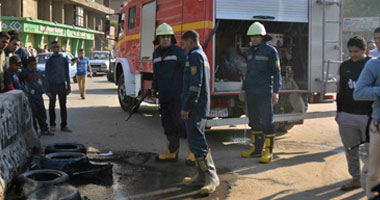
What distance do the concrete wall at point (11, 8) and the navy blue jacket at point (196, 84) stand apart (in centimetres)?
3262

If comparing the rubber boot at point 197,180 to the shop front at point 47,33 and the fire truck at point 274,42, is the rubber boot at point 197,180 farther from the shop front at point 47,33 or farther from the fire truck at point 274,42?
the shop front at point 47,33

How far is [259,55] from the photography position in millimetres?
6723

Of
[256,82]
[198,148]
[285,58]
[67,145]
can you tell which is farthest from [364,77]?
[285,58]

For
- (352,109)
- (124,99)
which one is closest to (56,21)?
(124,99)

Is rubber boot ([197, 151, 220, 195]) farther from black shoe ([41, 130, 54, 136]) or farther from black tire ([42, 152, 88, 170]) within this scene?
black shoe ([41, 130, 54, 136])

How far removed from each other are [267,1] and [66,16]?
4227cm

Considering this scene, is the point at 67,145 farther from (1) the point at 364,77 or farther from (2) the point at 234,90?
(1) the point at 364,77

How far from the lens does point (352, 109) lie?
5059 mm

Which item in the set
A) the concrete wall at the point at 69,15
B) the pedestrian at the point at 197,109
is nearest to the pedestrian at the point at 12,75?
the pedestrian at the point at 197,109

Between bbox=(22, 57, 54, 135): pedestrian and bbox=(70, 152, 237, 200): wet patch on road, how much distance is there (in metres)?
2.26

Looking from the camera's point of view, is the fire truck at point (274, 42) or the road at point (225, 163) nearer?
the road at point (225, 163)

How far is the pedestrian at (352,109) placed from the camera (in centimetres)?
500

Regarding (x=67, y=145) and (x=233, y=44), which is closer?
(x=67, y=145)

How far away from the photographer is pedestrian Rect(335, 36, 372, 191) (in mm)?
5004
